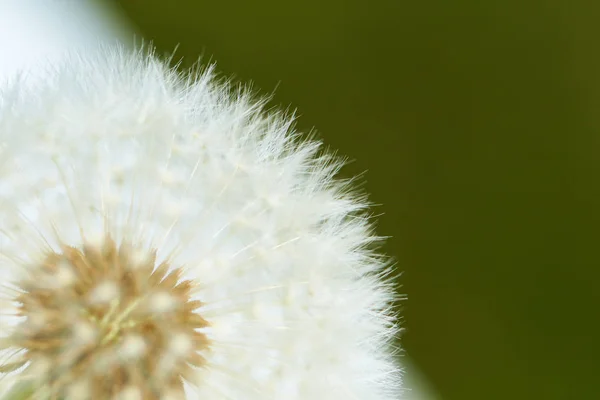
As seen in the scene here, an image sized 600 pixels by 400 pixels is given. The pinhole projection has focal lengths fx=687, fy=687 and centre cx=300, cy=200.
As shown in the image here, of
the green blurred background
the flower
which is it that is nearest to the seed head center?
the flower

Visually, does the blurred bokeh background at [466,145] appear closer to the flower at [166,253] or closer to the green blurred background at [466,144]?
the green blurred background at [466,144]

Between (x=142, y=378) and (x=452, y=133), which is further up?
(x=452, y=133)

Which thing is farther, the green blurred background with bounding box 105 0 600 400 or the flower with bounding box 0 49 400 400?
the green blurred background with bounding box 105 0 600 400

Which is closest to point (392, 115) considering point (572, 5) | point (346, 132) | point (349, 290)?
point (346, 132)

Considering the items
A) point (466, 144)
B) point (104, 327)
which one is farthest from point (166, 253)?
point (466, 144)

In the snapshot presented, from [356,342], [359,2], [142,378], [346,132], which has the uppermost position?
[359,2]

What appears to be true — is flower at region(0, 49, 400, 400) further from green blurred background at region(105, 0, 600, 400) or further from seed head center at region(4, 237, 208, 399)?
green blurred background at region(105, 0, 600, 400)

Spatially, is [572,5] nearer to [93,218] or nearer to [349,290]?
[349,290]

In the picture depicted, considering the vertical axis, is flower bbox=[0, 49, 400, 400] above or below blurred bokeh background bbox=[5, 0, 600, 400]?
below
